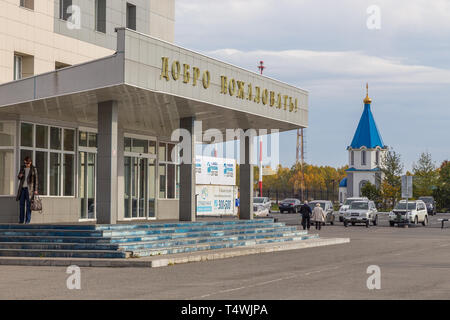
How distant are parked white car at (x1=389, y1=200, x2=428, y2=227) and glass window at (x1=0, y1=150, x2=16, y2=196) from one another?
29496mm

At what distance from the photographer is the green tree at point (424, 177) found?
98.1 meters

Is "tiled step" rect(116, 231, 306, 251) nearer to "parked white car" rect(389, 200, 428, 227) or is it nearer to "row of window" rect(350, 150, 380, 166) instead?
"parked white car" rect(389, 200, 428, 227)

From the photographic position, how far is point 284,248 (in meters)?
24.3

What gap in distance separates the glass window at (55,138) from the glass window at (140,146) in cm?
454

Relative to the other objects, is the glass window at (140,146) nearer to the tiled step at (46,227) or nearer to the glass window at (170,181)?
the glass window at (170,181)

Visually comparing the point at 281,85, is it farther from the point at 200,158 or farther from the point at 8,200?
the point at 200,158

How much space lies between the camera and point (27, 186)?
21.8 metres

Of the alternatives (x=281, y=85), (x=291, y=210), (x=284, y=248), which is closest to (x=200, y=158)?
(x=281, y=85)

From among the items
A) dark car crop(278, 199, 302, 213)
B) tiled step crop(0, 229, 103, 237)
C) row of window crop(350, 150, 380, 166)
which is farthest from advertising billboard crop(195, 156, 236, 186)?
row of window crop(350, 150, 380, 166)

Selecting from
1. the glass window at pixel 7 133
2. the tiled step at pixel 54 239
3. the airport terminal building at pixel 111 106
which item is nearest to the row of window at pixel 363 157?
the airport terminal building at pixel 111 106

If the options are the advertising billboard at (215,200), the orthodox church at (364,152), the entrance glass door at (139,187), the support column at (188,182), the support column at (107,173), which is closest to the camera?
the support column at (107,173)

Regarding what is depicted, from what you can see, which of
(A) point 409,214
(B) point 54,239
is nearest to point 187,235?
(B) point 54,239

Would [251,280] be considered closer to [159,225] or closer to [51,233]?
[51,233]
